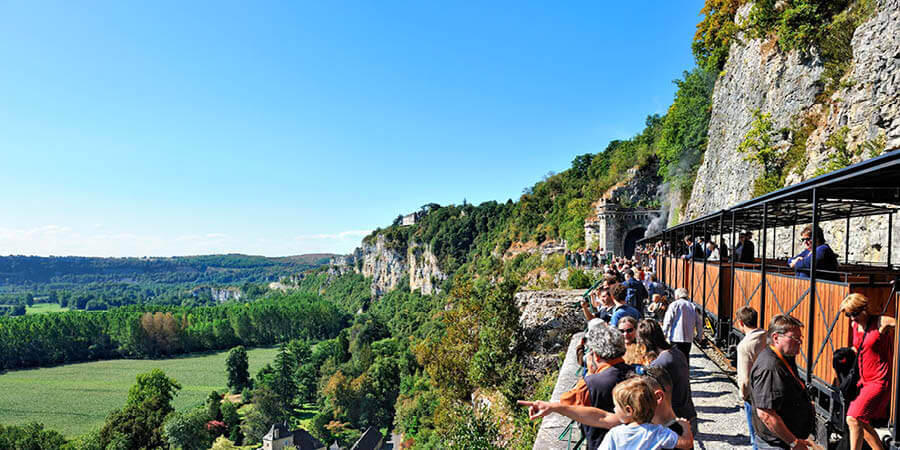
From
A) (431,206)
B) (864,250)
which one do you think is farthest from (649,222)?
(431,206)

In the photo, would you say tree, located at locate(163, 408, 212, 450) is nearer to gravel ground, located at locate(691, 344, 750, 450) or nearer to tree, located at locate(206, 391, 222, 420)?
tree, located at locate(206, 391, 222, 420)

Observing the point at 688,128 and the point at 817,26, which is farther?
the point at 688,128

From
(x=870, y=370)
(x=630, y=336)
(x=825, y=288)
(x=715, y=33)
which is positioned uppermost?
(x=715, y=33)

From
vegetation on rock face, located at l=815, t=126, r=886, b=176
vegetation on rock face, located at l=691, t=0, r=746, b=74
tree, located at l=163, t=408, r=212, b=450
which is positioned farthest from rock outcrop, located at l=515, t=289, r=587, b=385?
tree, located at l=163, t=408, r=212, b=450

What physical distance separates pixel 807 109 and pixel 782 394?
1866 cm

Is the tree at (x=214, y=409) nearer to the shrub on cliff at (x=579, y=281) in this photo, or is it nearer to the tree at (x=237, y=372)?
the tree at (x=237, y=372)

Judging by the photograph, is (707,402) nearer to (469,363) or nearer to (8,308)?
(469,363)

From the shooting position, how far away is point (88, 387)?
225 feet

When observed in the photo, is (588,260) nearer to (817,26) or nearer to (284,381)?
(817,26)

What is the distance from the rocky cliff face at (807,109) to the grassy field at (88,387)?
63.8 m

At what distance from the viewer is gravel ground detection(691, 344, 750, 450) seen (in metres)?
5.84

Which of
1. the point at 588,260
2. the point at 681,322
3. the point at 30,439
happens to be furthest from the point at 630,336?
the point at 30,439

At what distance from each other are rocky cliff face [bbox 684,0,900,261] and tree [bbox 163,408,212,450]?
46.3 meters

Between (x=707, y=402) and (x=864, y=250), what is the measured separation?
814 cm
